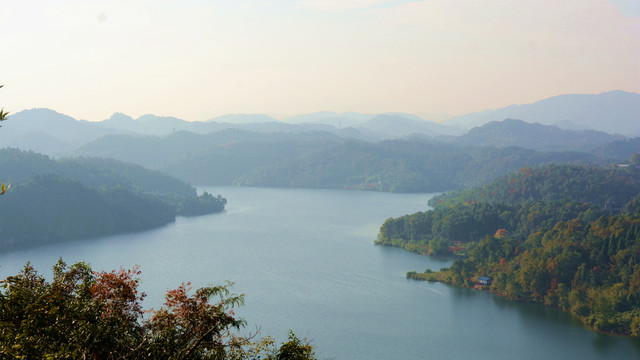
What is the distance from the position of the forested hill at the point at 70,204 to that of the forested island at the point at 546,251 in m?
20.8

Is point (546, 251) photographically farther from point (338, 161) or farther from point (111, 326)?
point (338, 161)

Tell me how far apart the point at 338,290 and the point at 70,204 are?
2607 cm

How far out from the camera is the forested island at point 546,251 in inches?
882

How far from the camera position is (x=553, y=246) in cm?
2602

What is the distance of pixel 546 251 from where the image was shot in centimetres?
2577

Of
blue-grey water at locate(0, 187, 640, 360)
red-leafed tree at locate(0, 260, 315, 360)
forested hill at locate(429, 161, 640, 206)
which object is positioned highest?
forested hill at locate(429, 161, 640, 206)

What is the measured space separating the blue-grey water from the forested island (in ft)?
2.74

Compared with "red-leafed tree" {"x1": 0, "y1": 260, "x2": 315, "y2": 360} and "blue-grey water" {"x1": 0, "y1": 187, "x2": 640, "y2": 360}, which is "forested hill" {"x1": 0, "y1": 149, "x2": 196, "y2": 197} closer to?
"blue-grey water" {"x1": 0, "y1": 187, "x2": 640, "y2": 360}

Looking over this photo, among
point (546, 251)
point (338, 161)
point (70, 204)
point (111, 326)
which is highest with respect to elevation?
point (338, 161)

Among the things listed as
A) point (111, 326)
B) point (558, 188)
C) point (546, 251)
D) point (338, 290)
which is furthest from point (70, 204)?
point (111, 326)

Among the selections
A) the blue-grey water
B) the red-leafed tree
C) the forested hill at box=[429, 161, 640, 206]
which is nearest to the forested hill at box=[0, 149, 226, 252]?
the blue-grey water

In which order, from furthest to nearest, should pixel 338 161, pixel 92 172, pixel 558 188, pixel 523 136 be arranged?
1. pixel 523 136
2. pixel 338 161
3. pixel 92 172
4. pixel 558 188

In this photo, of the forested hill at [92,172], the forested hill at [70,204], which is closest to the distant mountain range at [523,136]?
the forested hill at [92,172]

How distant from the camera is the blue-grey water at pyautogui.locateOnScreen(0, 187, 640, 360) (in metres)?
20.1
